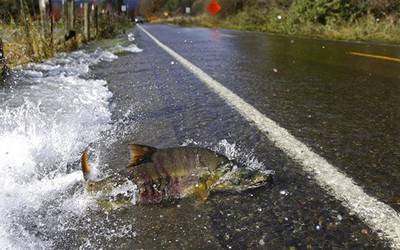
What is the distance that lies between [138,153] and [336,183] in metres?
1.04

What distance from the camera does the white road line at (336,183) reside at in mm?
1747

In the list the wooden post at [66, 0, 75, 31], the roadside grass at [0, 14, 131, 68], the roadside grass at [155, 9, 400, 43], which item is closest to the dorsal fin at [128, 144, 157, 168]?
the roadside grass at [0, 14, 131, 68]

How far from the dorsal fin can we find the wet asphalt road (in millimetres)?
226

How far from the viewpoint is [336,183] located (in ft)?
7.10

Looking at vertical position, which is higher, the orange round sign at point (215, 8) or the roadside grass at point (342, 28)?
the roadside grass at point (342, 28)

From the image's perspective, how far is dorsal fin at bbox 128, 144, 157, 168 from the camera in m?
2.02

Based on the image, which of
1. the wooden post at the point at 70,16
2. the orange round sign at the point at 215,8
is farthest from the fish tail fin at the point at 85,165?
the orange round sign at the point at 215,8

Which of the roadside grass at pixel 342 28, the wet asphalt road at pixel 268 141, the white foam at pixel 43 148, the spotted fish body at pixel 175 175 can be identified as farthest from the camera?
the roadside grass at pixel 342 28

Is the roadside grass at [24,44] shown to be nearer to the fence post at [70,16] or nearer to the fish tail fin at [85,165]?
the fence post at [70,16]

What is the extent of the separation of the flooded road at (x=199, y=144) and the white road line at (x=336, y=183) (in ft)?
0.13

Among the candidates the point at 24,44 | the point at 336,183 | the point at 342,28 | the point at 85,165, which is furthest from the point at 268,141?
the point at 342,28

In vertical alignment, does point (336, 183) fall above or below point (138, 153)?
below

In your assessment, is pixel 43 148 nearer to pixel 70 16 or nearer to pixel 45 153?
pixel 45 153

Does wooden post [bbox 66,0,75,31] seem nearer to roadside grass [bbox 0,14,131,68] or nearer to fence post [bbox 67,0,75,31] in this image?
fence post [bbox 67,0,75,31]
